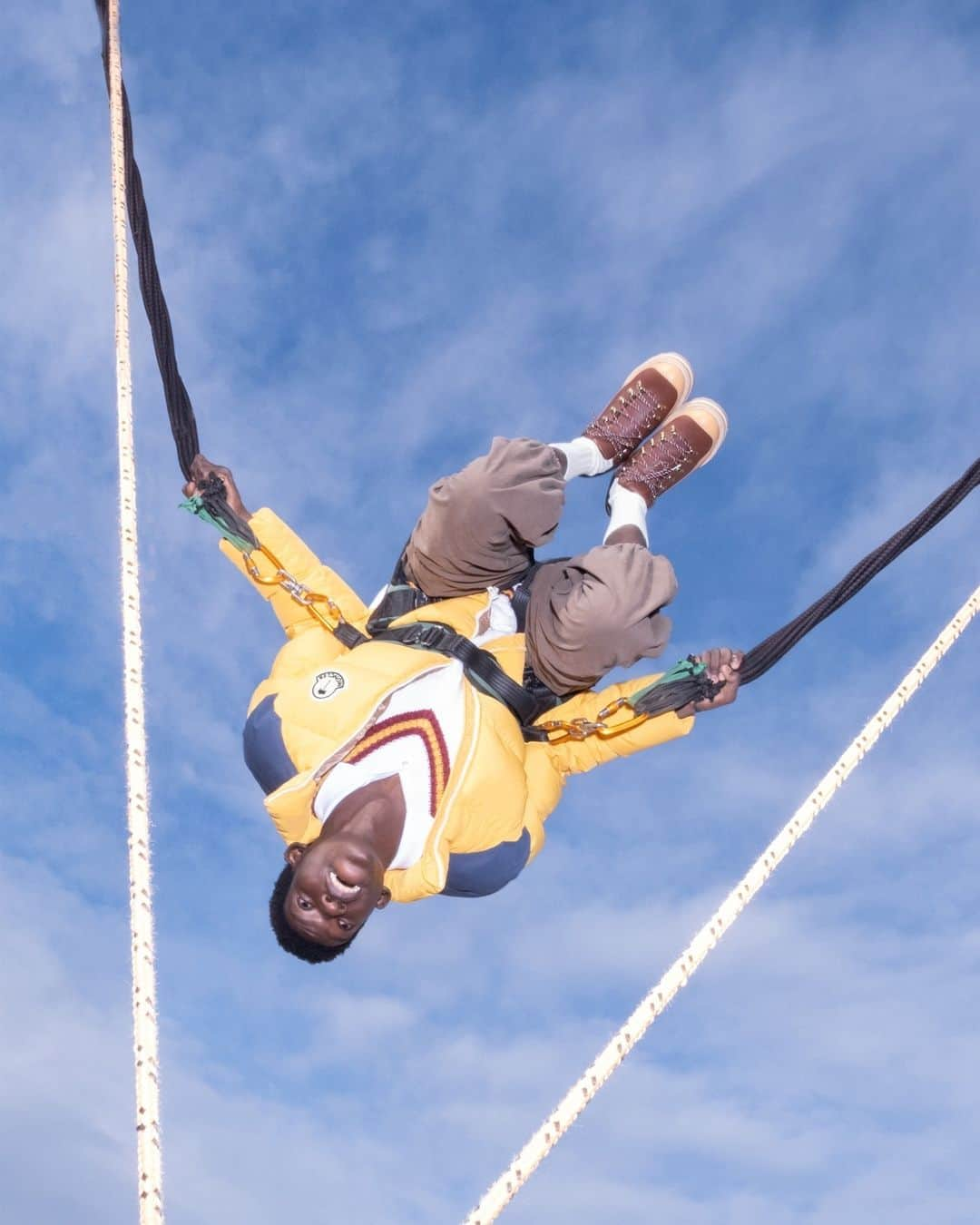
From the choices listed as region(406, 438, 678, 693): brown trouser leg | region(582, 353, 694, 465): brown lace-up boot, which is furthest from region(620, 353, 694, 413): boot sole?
region(406, 438, 678, 693): brown trouser leg

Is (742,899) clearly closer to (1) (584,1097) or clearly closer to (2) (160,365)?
(1) (584,1097)

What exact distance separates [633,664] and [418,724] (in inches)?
31.8

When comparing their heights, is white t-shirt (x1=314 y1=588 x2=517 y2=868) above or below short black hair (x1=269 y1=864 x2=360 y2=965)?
above

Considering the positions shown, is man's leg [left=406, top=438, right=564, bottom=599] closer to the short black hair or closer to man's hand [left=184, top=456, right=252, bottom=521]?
man's hand [left=184, top=456, right=252, bottom=521]

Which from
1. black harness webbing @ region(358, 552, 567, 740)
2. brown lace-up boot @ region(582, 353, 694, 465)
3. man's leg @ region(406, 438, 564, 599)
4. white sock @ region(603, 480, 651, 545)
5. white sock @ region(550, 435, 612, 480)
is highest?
brown lace-up boot @ region(582, 353, 694, 465)

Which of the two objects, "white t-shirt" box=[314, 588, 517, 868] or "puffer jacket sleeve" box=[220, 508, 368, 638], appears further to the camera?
"puffer jacket sleeve" box=[220, 508, 368, 638]

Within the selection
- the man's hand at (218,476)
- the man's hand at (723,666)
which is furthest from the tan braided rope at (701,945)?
the man's hand at (218,476)

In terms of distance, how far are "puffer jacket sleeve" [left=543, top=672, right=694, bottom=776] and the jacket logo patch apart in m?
0.89

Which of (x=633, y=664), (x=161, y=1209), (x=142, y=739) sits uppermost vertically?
(x=633, y=664)

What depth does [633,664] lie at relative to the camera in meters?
4.32

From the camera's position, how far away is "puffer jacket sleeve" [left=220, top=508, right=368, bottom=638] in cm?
441

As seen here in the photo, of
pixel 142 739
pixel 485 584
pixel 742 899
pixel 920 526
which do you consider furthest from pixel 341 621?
pixel 920 526

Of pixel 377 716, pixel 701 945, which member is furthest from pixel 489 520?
pixel 701 945

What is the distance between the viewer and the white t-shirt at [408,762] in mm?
4008
